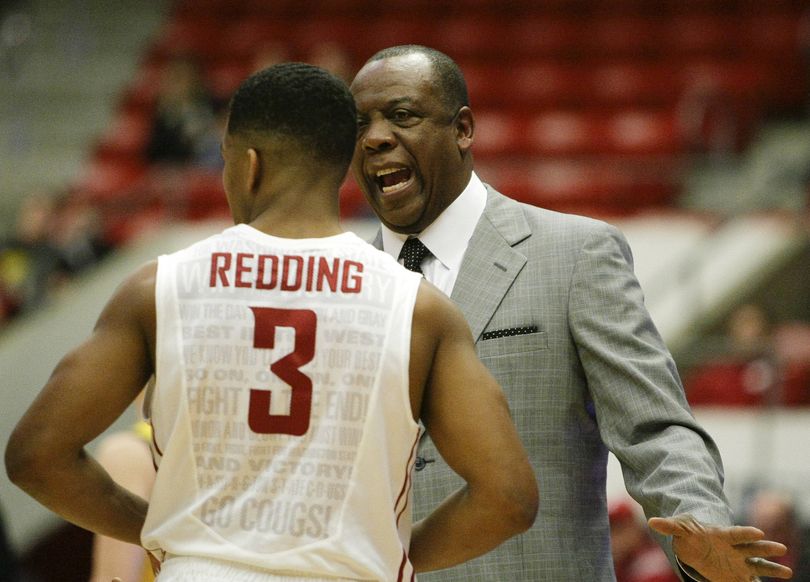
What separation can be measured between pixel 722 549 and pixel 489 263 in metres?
0.88

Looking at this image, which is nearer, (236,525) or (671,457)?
(236,525)

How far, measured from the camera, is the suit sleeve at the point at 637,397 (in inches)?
100

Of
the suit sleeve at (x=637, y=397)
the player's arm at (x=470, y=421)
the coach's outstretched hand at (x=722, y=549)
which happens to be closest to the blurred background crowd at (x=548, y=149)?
the suit sleeve at (x=637, y=397)

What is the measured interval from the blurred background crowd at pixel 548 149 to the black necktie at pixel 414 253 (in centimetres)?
276

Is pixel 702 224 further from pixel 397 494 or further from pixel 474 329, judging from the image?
pixel 397 494

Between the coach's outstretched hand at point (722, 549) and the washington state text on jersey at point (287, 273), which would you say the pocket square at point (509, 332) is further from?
the washington state text on jersey at point (287, 273)

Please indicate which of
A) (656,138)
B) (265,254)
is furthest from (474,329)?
(656,138)

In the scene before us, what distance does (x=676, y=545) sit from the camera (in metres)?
2.52

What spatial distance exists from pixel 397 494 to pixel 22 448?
0.60 m

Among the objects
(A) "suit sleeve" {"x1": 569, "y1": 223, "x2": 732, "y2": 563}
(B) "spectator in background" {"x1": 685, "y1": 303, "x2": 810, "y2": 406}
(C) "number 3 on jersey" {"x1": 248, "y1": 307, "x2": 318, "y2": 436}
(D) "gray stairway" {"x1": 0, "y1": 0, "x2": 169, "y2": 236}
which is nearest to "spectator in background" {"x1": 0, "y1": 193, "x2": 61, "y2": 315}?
(D) "gray stairway" {"x1": 0, "y1": 0, "x2": 169, "y2": 236}

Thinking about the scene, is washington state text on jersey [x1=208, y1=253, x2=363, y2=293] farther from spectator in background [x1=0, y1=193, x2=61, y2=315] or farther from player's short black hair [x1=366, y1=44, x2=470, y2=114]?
spectator in background [x1=0, y1=193, x2=61, y2=315]

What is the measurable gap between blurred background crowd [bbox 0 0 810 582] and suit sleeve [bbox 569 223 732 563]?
9.38 feet

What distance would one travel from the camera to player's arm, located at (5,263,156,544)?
81.7 inches

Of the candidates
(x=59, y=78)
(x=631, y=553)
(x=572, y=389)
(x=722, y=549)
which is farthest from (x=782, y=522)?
(x=59, y=78)
